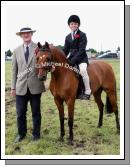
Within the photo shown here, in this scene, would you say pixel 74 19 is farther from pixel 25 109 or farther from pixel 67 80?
pixel 25 109

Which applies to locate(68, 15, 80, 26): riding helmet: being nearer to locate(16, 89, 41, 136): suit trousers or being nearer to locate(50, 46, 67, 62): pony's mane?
locate(50, 46, 67, 62): pony's mane

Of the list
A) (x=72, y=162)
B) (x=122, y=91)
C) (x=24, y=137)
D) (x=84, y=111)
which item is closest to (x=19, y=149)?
(x=24, y=137)

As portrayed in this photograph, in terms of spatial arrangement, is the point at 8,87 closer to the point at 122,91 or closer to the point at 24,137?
the point at 24,137

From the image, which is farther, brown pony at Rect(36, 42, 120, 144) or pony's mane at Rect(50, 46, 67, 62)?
pony's mane at Rect(50, 46, 67, 62)

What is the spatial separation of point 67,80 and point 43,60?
2.61 ft

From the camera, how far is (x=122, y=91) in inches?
298

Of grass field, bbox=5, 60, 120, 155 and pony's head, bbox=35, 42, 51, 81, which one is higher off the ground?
pony's head, bbox=35, 42, 51, 81

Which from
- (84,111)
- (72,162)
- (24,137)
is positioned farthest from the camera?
(84,111)

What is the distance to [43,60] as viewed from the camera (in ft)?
22.6

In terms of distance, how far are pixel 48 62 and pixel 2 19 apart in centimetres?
146

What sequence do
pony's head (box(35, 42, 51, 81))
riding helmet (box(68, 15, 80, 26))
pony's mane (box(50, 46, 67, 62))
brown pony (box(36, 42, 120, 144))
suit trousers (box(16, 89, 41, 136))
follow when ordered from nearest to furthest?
1. pony's head (box(35, 42, 51, 81))
2. brown pony (box(36, 42, 120, 144))
3. pony's mane (box(50, 46, 67, 62))
4. riding helmet (box(68, 15, 80, 26))
5. suit trousers (box(16, 89, 41, 136))

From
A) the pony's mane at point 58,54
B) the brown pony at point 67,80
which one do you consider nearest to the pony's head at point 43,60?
the brown pony at point 67,80

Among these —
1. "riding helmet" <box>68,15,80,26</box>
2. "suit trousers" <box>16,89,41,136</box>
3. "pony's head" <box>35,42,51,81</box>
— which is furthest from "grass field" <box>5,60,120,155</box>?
"riding helmet" <box>68,15,80,26</box>

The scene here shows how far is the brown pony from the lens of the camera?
6.97m
